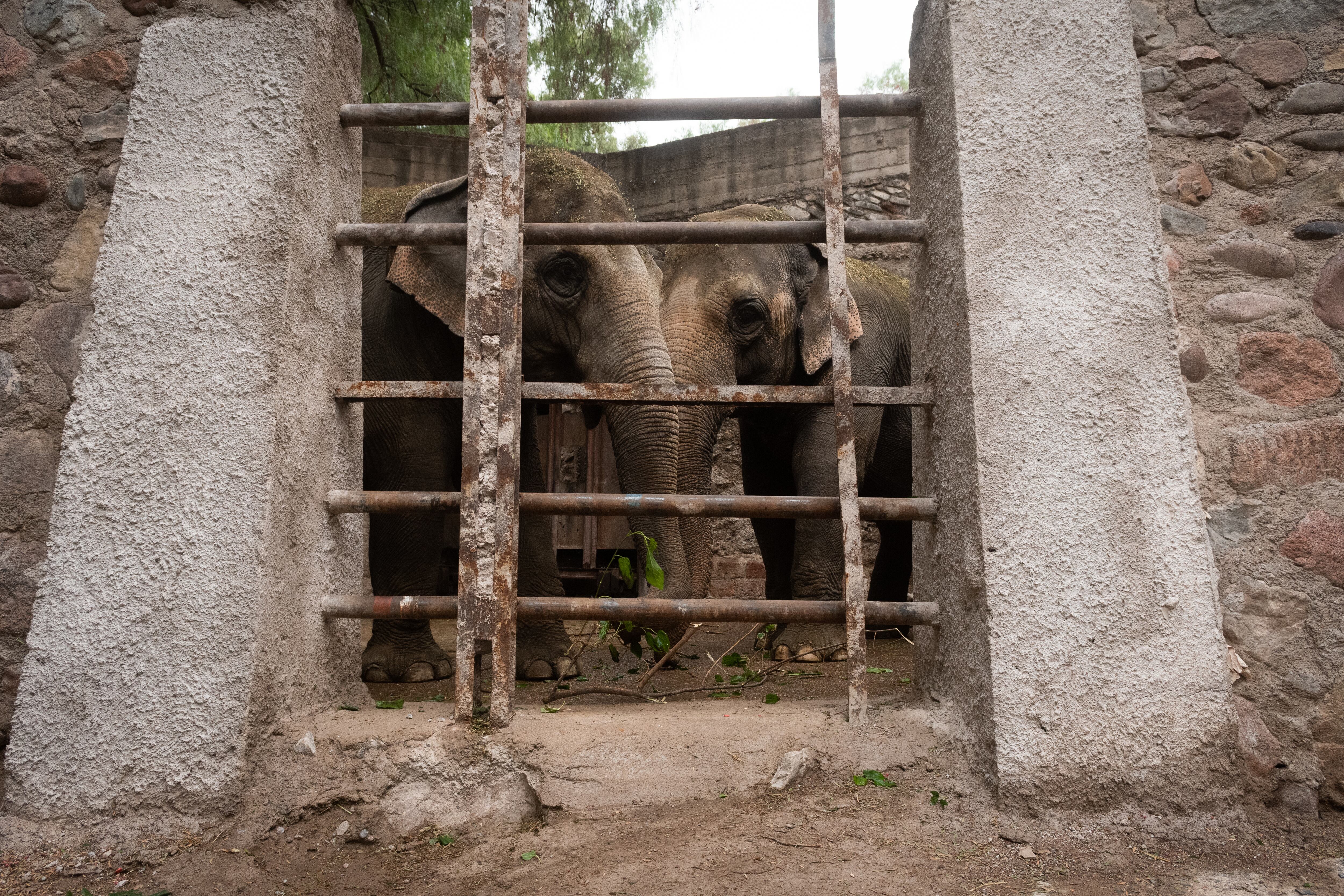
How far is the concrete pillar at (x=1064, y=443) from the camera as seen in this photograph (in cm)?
190

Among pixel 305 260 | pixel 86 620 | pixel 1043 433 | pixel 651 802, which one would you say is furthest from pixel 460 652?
pixel 1043 433

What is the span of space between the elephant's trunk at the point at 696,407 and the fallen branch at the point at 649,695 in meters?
1.17

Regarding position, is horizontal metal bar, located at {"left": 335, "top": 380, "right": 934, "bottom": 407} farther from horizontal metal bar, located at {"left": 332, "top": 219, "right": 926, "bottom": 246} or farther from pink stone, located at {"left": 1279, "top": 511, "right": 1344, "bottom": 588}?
pink stone, located at {"left": 1279, "top": 511, "right": 1344, "bottom": 588}

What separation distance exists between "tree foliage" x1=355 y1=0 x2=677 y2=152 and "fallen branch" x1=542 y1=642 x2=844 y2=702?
514cm

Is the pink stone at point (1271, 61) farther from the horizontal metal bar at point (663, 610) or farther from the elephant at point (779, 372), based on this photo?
the elephant at point (779, 372)

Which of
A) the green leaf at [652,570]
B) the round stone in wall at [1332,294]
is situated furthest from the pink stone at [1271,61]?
the green leaf at [652,570]

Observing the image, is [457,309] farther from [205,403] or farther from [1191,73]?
[1191,73]

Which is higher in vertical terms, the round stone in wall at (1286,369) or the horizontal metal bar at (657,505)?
the round stone in wall at (1286,369)

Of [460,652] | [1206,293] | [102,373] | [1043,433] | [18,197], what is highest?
[18,197]

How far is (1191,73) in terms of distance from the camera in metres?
2.21

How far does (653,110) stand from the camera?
7.65 feet

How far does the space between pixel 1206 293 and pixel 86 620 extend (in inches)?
94.9

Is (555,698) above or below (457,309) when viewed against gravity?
below

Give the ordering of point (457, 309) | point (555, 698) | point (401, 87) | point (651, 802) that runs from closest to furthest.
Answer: point (651, 802) < point (555, 698) < point (457, 309) < point (401, 87)
